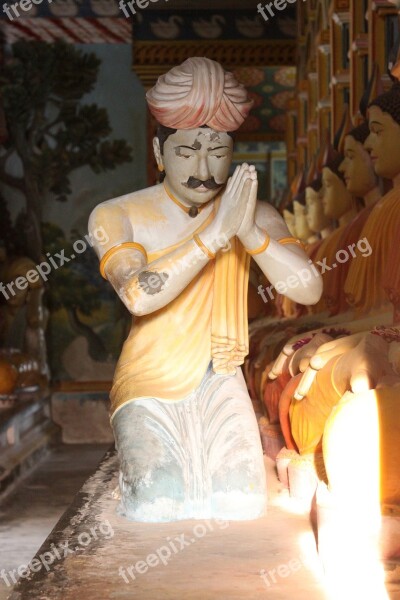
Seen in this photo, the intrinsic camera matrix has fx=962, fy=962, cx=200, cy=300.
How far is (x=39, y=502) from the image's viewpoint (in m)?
5.86

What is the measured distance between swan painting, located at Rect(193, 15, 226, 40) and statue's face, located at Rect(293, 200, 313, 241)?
2.95 metres

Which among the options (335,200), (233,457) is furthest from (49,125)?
(233,457)

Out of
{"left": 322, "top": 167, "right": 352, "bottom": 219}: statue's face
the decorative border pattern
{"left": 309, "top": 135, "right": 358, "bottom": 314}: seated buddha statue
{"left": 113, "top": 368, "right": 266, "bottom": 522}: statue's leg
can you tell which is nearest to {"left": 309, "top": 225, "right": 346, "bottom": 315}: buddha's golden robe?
{"left": 309, "top": 135, "right": 358, "bottom": 314}: seated buddha statue

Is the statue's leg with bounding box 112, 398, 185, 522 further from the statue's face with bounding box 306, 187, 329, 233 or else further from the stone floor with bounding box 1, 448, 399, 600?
the statue's face with bounding box 306, 187, 329, 233

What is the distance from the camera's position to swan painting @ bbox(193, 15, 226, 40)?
30.8 ft

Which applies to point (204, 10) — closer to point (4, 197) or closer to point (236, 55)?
point (236, 55)

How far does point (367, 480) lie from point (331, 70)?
514 centimetres

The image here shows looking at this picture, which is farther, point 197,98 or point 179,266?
point 197,98

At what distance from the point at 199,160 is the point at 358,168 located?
2242 mm

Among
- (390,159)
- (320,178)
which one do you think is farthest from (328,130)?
(390,159)

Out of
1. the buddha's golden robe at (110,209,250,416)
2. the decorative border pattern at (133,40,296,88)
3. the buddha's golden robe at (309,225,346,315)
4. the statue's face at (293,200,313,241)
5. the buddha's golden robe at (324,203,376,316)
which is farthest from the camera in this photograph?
the decorative border pattern at (133,40,296,88)

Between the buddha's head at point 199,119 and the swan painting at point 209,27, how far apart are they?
661 cm

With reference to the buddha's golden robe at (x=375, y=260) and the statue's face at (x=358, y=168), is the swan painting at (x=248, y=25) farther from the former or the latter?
the buddha's golden robe at (x=375, y=260)

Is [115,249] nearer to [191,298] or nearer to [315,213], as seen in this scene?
[191,298]
